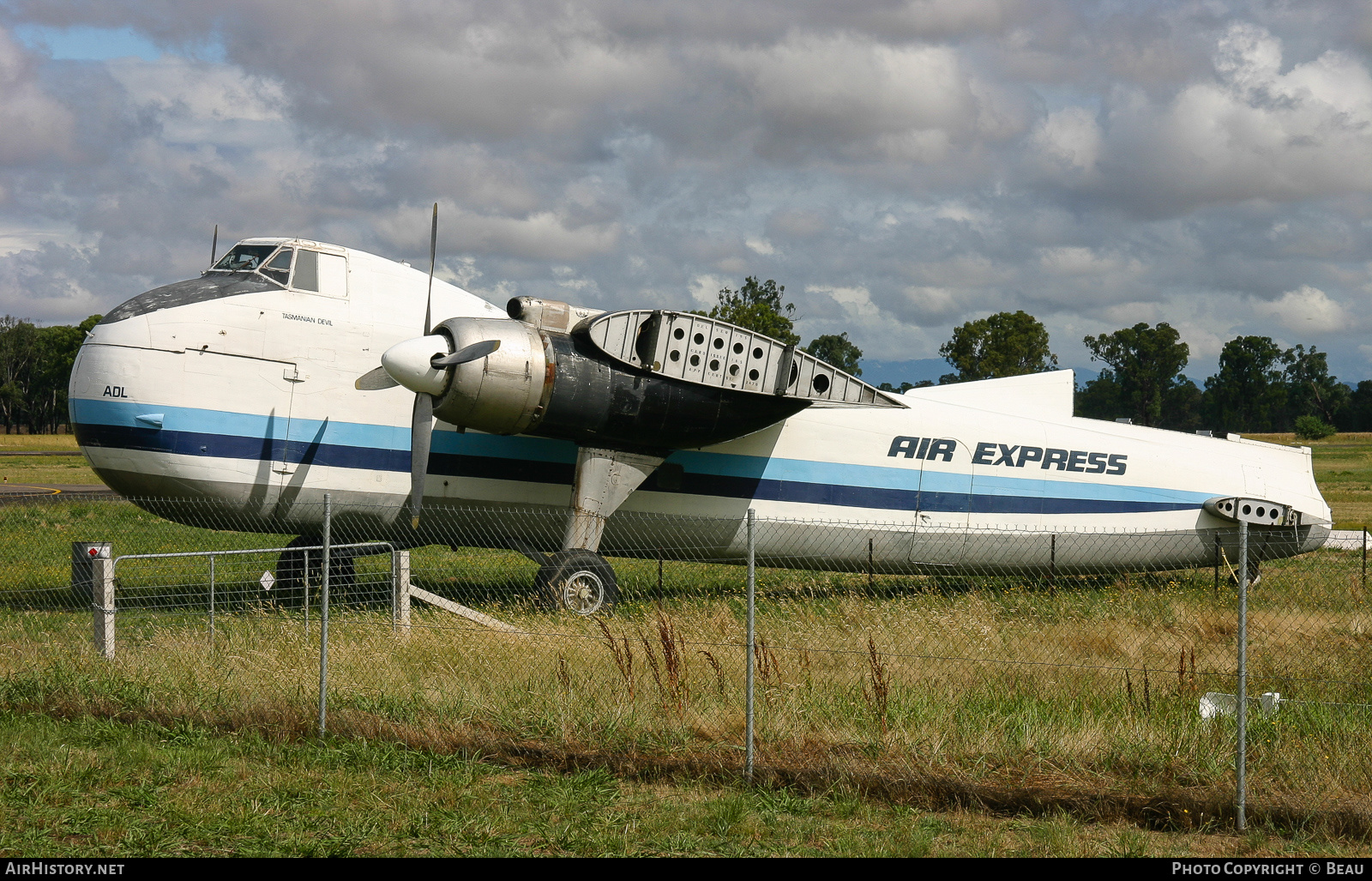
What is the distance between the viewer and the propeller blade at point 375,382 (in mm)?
13648

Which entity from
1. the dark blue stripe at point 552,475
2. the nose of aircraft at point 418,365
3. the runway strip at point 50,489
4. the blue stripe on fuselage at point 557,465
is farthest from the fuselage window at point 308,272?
the runway strip at point 50,489

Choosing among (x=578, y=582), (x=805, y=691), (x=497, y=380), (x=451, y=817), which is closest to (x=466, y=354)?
(x=497, y=380)

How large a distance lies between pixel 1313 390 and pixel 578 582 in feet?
511

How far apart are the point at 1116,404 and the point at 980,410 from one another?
145 metres

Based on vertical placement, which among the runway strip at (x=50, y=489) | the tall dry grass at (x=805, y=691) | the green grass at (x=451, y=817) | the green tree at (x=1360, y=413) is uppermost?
the green tree at (x=1360, y=413)

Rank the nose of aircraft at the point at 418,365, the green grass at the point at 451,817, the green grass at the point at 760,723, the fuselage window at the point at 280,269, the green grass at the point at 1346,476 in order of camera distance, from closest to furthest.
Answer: the green grass at the point at 451,817, the green grass at the point at 760,723, the nose of aircraft at the point at 418,365, the fuselage window at the point at 280,269, the green grass at the point at 1346,476

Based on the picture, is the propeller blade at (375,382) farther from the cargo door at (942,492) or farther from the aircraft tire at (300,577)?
the cargo door at (942,492)

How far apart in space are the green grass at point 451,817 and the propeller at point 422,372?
18.6 ft

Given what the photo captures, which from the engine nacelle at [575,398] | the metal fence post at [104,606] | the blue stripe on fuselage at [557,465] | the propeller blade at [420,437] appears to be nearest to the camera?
the metal fence post at [104,606]

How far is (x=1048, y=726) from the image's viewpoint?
26.0 feet

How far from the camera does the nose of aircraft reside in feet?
40.9

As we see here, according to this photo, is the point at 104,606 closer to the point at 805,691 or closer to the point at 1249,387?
the point at 805,691

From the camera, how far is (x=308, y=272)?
45.7 feet

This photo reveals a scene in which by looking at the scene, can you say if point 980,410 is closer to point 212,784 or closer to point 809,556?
point 809,556
